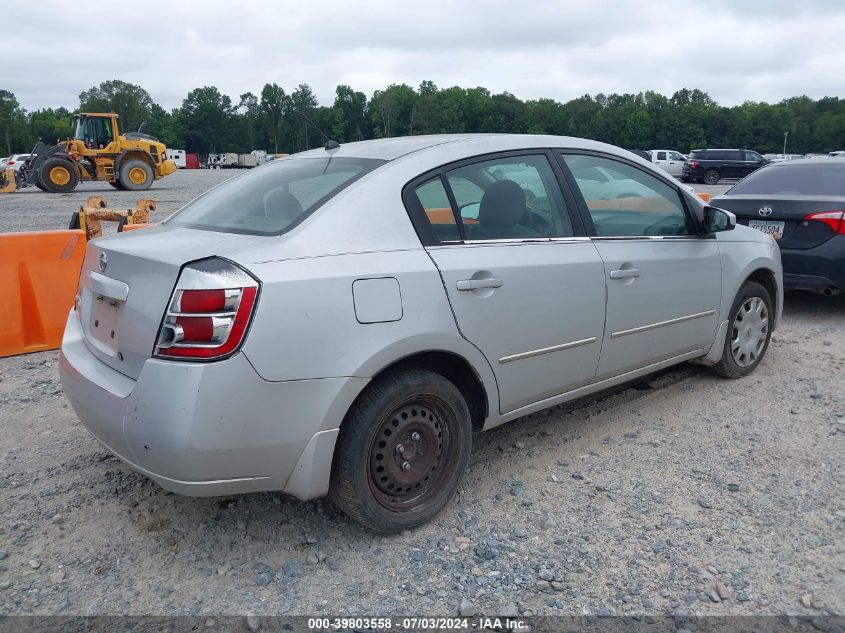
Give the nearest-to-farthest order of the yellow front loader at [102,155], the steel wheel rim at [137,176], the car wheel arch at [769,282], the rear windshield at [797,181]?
the car wheel arch at [769,282]
the rear windshield at [797,181]
the yellow front loader at [102,155]
the steel wheel rim at [137,176]

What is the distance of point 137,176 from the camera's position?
84.1ft

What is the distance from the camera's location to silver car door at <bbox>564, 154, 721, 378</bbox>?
372cm

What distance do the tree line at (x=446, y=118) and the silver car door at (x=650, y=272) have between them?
7587cm

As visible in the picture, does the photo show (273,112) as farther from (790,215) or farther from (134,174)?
(790,215)

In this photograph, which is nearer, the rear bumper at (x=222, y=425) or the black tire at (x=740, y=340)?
the rear bumper at (x=222, y=425)

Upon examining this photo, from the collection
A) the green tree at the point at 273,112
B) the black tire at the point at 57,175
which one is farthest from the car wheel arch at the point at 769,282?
the green tree at the point at 273,112

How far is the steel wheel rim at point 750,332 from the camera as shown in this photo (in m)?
4.79

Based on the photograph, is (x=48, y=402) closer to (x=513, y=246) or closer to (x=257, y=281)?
(x=257, y=281)

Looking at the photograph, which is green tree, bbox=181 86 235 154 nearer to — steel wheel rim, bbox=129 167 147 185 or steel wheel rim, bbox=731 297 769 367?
steel wheel rim, bbox=129 167 147 185

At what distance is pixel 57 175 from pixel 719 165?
2812 cm

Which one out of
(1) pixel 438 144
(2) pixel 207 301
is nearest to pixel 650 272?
(1) pixel 438 144

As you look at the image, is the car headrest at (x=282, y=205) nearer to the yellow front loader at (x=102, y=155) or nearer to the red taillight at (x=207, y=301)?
the red taillight at (x=207, y=301)

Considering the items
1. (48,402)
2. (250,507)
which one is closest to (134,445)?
(250,507)

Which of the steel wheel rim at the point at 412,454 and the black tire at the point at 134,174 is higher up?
the black tire at the point at 134,174
